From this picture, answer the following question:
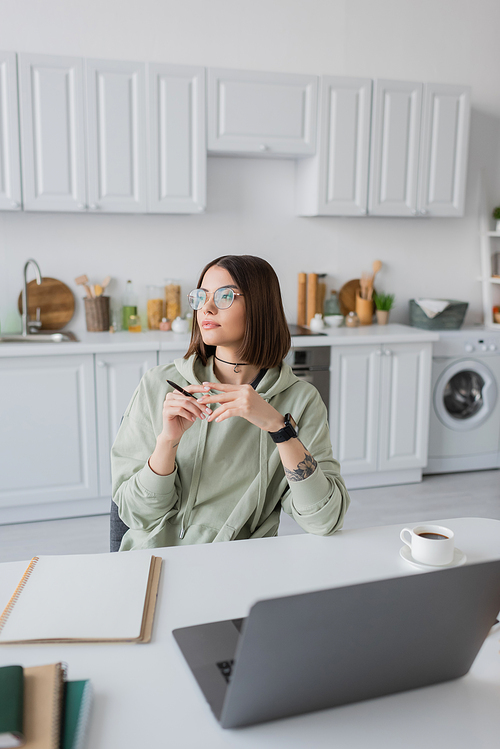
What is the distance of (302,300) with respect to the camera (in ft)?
13.1

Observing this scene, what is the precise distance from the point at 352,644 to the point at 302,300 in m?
3.34

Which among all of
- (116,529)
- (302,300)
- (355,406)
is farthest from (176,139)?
(116,529)

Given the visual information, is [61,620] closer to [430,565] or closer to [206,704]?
[206,704]

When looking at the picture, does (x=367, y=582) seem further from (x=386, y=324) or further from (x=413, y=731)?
(x=386, y=324)

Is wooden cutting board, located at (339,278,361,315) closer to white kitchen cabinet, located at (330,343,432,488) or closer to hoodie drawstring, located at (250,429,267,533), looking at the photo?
white kitchen cabinet, located at (330,343,432,488)

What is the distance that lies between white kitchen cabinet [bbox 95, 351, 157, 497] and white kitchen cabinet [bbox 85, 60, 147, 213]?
2.51ft

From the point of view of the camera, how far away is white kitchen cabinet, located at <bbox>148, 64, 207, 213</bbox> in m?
3.26

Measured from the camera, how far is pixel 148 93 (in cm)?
324

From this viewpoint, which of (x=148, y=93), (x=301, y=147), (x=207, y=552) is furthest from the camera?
(x=301, y=147)

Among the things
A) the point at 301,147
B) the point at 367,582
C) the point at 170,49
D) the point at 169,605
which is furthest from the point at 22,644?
the point at 170,49

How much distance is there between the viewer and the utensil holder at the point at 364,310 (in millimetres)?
4062

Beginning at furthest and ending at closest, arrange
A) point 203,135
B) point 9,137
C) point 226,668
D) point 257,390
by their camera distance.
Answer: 1. point 203,135
2. point 9,137
3. point 257,390
4. point 226,668

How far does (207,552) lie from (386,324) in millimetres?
3147

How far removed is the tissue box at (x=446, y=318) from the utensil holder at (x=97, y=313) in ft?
6.20
